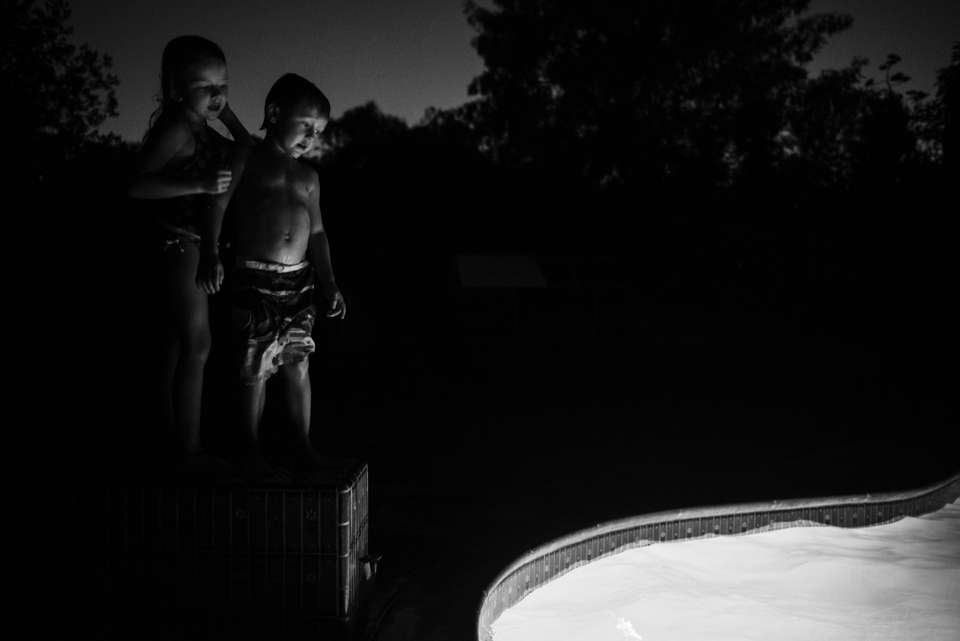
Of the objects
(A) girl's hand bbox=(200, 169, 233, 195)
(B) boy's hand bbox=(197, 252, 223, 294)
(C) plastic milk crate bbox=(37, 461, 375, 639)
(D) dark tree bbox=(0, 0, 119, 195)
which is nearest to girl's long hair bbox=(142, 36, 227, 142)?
(A) girl's hand bbox=(200, 169, 233, 195)

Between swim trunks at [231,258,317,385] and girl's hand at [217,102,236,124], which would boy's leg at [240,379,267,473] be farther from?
girl's hand at [217,102,236,124]

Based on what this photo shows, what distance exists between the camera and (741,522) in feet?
16.9

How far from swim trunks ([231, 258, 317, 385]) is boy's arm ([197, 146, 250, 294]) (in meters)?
0.11

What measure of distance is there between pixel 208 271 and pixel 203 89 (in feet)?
2.23

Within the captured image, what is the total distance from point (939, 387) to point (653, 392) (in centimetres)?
474

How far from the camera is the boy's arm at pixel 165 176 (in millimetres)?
3008

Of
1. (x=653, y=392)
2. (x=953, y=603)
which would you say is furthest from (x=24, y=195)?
(x=953, y=603)

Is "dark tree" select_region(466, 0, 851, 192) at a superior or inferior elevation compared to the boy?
superior

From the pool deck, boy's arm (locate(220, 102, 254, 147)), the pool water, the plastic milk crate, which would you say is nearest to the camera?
the plastic milk crate

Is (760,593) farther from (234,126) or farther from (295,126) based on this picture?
(234,126)

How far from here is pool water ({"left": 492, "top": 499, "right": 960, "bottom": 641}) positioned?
12.9 feet

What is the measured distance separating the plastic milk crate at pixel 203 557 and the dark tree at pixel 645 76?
18.0m

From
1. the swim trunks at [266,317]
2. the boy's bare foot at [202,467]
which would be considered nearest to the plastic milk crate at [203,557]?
the boy's bare foot at [202,467]

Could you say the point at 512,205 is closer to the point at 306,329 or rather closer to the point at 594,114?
the point at 594,114
